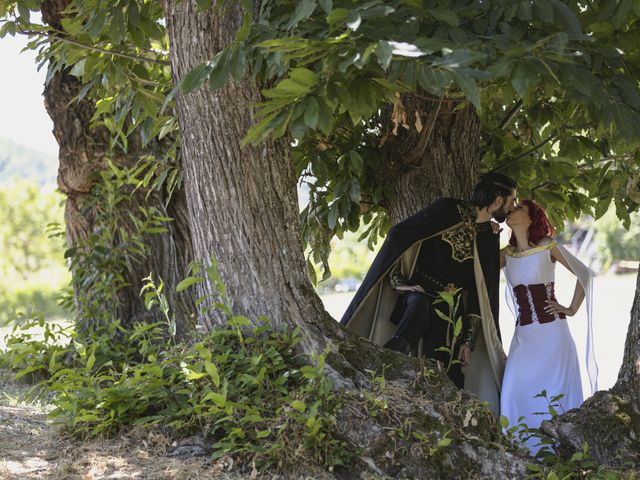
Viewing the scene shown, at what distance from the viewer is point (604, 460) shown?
4172 millimetres

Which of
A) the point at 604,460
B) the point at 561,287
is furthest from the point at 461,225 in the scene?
the point at 561,287

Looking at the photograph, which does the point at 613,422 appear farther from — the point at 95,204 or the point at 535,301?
the point at 95,204

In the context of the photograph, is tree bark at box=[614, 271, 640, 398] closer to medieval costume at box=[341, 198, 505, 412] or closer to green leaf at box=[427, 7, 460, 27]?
medieval costume at box=[341, 198, 505, 412]

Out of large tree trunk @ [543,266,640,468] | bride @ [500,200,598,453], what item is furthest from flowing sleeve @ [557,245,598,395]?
large tree trunk @ [543,266,640,468]

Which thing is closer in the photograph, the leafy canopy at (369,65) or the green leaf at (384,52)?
the green leaf at (384,52)

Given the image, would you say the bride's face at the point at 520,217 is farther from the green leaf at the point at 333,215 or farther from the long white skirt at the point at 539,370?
the green leaf at the point at 333,215

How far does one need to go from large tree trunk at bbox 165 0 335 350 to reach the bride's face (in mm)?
1871

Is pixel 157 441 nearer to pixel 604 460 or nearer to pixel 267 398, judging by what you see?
pixel 267 398

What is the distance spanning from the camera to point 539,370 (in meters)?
5.79

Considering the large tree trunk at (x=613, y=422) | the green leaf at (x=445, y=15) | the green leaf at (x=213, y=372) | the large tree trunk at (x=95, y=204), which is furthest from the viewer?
the large tree trunk at (x=95, y=204)

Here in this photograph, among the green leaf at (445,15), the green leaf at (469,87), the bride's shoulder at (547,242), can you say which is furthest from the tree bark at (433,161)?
the green leaf at (469,87)

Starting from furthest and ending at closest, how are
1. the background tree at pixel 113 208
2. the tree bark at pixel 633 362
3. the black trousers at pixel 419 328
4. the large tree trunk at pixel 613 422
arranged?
the background tree at pixel 113 208 → the black trousers at pixel 419 328 → the tree bark at pixel 633 362 → the large tree trunk at pixel 613 422

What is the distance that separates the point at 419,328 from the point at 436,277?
0.35 m

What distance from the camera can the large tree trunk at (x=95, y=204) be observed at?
6.36 meters
